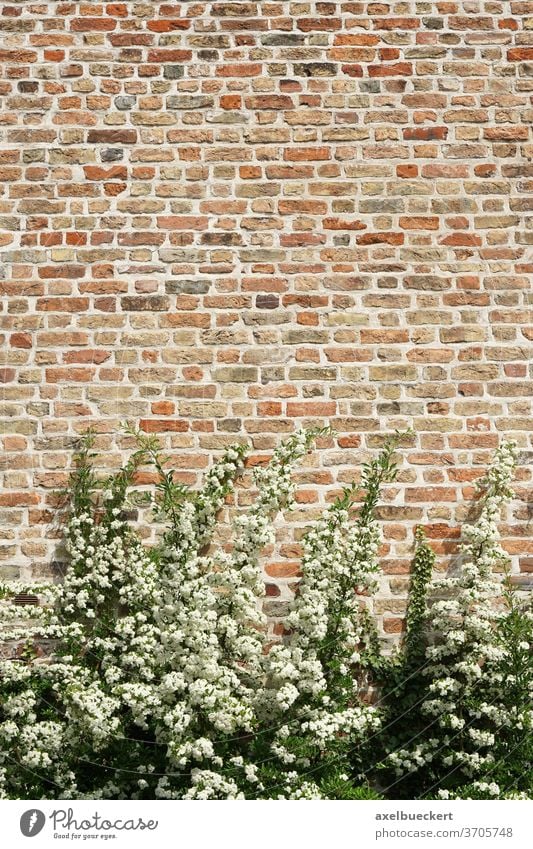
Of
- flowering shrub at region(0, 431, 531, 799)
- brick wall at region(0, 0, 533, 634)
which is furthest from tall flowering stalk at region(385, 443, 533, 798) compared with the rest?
brick wall at region(0, 0, 533, 634)

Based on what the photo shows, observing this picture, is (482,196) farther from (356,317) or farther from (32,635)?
(32,635)

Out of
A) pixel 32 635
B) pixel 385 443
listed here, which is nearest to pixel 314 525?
pixel 385 443

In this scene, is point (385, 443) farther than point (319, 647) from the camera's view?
Yes

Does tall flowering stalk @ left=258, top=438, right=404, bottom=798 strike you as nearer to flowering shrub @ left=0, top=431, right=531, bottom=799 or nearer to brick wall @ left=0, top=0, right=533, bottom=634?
flowering shrub @ left=0, top=431, right=531, bottom=799

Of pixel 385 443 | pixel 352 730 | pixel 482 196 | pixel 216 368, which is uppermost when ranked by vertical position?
pixel 482 196

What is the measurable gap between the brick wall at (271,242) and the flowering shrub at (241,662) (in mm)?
169

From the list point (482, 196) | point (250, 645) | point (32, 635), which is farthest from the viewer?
point (482, 196)

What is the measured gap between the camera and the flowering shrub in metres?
3.56

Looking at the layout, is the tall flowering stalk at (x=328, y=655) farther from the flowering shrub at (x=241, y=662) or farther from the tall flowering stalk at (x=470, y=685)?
the tall flowering stalk at (x=470, y=685)

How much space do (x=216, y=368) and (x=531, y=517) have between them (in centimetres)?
158

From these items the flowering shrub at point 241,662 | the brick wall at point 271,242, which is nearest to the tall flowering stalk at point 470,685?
the flowering shrub at point 241,662

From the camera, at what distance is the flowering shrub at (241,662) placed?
3559 mm

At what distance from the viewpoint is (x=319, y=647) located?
12.2 feet

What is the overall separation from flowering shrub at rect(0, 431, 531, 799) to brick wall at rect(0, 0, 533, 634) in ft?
0.55
